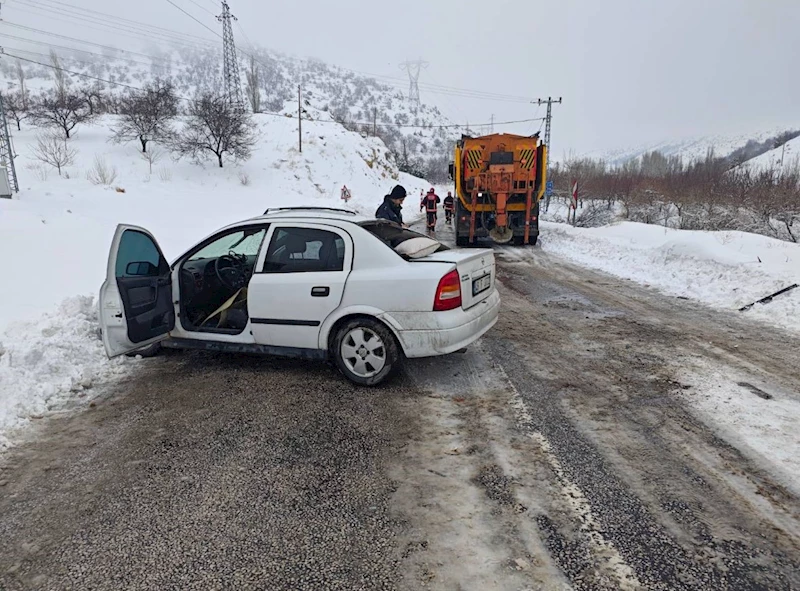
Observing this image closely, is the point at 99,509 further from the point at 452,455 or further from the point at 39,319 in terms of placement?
the point at 39,319

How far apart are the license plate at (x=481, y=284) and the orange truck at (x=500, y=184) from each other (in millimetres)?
9578

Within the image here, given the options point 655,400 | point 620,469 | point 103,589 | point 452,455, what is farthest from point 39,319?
point 655,400

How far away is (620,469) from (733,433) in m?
1.09

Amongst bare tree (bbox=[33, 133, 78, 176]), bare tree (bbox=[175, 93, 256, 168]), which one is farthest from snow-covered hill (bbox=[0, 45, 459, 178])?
bare tree (bbox=[33, 133, 78, 176])

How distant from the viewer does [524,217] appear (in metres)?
14.5

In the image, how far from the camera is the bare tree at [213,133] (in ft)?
92.5

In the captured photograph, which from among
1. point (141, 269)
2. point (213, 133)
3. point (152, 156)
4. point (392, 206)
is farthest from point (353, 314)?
point (152, 156)

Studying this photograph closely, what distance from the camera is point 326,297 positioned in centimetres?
441

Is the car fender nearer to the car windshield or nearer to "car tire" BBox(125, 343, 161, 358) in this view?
the car windshield

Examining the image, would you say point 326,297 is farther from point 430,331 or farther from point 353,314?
point 430,331

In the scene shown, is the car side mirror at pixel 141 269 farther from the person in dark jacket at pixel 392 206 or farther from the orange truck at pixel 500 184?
the orange truck at pixel 500 184

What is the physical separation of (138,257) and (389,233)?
2.52 meters

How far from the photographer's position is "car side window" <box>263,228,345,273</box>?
14.8 feet

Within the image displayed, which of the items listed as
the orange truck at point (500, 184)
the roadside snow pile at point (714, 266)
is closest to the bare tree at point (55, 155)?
the orange truck at point (500, 184)
